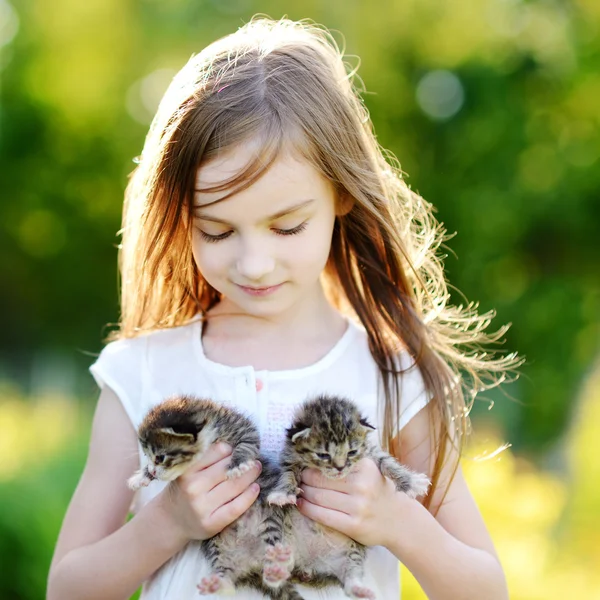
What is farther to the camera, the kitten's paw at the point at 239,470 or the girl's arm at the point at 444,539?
the girl's arm at the point at 444,539

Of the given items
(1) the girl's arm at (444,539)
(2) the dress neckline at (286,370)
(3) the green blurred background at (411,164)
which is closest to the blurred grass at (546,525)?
(3) the green blurred background at (411,164)

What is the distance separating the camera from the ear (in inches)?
108

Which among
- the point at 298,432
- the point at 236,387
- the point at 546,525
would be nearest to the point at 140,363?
the point at 236,387

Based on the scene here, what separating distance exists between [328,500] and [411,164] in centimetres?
1295

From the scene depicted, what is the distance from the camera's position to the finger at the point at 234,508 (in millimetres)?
2330

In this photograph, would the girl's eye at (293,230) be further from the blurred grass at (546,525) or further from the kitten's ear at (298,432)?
the blurred grass at (546,525)

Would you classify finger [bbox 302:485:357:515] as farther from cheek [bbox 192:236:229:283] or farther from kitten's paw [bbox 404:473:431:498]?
cheek [bbox 192:236:229:283]

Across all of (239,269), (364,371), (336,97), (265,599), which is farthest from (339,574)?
(336,97)

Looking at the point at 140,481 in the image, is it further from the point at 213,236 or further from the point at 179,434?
the point at 213,236

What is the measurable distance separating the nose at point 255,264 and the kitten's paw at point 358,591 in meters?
0.93

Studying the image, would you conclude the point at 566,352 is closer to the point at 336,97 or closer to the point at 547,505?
the point at 547,505

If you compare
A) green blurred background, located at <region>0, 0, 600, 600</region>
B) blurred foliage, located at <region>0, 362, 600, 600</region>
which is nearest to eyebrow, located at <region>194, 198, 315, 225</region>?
blurred foliage, located at <region>0, 362, 600, 600</region>

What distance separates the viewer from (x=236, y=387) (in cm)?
268

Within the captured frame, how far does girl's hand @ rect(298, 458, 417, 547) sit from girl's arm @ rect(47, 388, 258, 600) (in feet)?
0.60
